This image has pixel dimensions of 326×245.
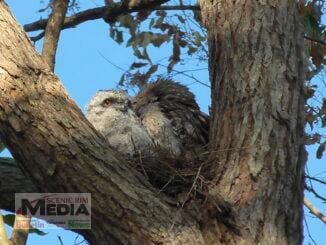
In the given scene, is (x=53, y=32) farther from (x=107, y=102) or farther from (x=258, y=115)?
(x=258, y=115)

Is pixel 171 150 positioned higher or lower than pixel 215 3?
lower

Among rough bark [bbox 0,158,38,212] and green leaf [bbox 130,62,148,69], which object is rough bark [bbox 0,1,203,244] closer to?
rough bark [bbox 0,158,38,212]

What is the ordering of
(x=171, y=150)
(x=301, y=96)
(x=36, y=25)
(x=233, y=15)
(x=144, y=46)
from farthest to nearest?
(x=144, y=46)
(x=36, y=25)
(x=171, y=150)
(x=233, y=15)
(x=301, y=96)

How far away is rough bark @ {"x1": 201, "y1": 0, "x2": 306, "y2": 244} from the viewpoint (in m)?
3.50

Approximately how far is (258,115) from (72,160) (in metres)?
0.99

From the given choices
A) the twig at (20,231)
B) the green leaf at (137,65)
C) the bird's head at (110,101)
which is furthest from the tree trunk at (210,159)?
the green leaf at (137,65)

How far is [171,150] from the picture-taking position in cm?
491

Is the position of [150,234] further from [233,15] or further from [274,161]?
[233,15]

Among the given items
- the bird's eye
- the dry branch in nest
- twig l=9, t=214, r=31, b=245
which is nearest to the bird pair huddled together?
the bird's eye

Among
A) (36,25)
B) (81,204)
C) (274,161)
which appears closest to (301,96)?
(274,161)

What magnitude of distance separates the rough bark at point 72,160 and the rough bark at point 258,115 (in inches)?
11.2

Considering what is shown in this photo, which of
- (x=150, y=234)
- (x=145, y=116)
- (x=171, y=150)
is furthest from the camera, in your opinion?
(x=145, y=116)

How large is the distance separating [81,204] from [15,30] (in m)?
0.80

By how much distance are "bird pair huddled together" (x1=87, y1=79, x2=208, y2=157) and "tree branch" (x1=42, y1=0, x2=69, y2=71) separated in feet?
2.44
